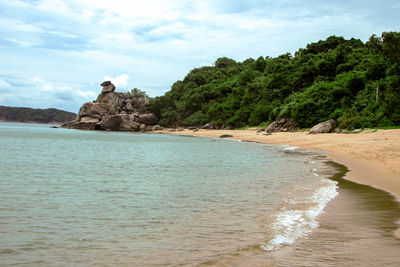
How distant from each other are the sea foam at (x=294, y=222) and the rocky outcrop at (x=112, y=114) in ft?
248

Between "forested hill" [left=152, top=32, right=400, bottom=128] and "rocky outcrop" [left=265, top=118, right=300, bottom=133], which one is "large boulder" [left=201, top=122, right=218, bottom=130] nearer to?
"forested hill" [left=152, top=32, right=400, bottom=128]

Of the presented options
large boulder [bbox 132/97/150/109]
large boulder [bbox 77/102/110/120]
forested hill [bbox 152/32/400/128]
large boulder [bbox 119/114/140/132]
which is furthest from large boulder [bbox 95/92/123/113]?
forested hill [bbox 152/32/400/128]

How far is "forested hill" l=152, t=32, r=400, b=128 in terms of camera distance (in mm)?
36281

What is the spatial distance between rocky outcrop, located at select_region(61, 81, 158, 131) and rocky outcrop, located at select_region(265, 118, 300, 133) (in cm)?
4118

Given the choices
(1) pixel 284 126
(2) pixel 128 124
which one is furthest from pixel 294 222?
(2) pixel 128 124

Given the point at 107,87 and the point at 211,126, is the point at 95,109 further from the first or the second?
the point at 211,126

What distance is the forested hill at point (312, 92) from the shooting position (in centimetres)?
3628

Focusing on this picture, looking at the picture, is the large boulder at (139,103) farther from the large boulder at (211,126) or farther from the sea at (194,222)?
the sea at (194,222)

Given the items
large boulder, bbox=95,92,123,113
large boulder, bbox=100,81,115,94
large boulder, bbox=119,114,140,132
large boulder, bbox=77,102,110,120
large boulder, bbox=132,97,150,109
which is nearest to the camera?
large boulder, bbox=119,114,140,132

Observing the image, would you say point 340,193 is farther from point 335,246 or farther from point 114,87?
point 114,87

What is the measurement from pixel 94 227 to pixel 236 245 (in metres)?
2.53

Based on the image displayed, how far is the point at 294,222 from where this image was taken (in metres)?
6.08

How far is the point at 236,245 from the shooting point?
4.85 meters

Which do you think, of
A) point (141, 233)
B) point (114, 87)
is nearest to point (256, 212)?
point (141, 233)
